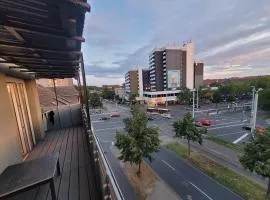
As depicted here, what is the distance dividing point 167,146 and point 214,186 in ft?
19.7

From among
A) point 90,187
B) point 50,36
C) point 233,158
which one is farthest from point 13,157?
point 233,158

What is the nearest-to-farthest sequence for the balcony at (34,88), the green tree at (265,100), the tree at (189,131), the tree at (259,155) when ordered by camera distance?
the balcony at (34,88) < the tree at (259,155) < the tree at (189,131) < the green tree at (265,100)

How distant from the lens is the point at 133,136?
10.6 meters

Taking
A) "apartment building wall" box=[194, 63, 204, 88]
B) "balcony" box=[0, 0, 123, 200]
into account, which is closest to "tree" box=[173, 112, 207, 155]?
"balcony" box=[0, 0, 123, 200]

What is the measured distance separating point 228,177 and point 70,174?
9688 mm

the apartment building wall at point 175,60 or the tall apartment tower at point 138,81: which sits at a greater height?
the apartment building wall at point 175,60

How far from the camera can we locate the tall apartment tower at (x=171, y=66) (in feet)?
158

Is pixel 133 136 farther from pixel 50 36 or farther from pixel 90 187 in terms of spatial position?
pixel 50 36

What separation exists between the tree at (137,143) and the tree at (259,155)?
4926mm

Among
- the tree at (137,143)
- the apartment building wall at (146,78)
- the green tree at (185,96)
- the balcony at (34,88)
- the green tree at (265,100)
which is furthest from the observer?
the apartment building wall at (146,78)

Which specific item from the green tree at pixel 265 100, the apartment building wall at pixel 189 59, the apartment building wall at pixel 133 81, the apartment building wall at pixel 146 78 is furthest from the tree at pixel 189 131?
the apartment building wall at pixel 133 81

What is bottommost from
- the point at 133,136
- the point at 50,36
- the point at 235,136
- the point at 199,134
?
the point at 235,136

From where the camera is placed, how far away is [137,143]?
10.3 meters

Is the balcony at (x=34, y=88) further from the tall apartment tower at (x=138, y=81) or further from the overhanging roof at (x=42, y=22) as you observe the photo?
the tall apartment tower at (x=138, y=81)
